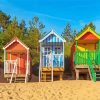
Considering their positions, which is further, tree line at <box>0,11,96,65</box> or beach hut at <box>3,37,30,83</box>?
tree line at <box>0,11,96,65</box>

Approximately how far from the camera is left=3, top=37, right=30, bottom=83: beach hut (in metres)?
25.9

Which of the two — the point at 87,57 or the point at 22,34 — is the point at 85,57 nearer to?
the point at 87,57

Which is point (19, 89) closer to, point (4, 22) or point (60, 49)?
point (60, 49)

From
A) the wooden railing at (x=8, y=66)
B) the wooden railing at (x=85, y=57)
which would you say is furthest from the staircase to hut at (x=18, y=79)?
the wooden railing at (x=85, y=57)

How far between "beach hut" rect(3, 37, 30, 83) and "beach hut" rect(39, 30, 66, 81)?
4.37 feet

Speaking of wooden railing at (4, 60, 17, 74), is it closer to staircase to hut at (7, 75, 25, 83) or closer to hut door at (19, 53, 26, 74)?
staircase to hut at (7, 75, 25, 83)

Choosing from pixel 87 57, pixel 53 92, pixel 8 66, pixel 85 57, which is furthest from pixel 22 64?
pixel 53 92

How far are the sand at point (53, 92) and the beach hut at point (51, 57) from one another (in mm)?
3780

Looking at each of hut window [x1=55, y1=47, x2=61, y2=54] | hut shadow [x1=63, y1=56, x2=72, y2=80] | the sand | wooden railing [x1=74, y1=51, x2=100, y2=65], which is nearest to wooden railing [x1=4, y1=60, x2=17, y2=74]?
hut window [x1=55, y1=47, x2=61, y2=54]

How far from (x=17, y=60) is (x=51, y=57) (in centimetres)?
368

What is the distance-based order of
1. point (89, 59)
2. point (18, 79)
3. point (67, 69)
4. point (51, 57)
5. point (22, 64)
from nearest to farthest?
point (89, 59)
point (18, 79)
point (51, 57)
point (22, 64)
point (67, 69)

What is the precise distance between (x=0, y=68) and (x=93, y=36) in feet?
34.8

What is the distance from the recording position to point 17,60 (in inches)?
1121

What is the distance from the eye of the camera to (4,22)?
159 ft
